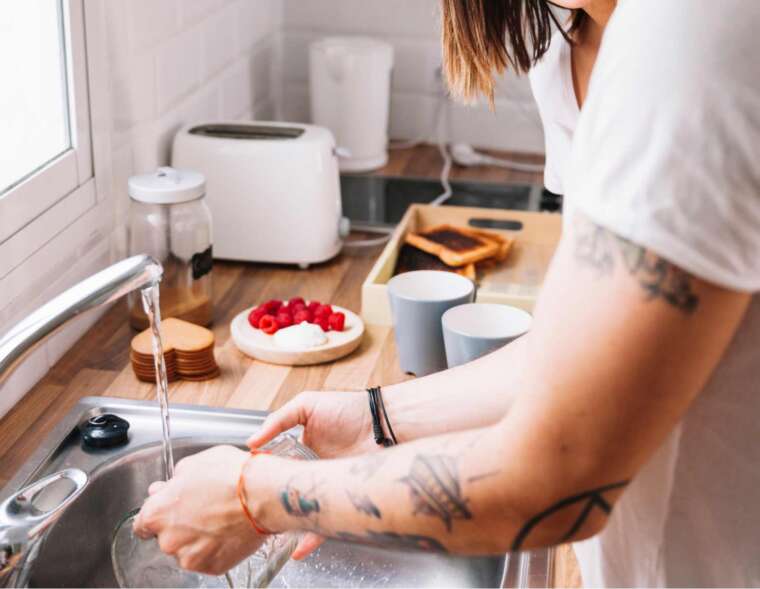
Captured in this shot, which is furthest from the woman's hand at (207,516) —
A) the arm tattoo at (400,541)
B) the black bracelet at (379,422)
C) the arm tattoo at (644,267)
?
the arm tattoo at (644,267)

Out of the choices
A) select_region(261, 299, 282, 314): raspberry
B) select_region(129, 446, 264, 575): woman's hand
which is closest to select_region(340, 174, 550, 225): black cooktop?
select_region(261, 299, 282, 314): raspberry

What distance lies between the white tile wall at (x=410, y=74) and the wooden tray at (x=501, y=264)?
0.47m

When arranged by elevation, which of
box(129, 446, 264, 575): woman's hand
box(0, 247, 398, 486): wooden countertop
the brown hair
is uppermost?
the brown hair

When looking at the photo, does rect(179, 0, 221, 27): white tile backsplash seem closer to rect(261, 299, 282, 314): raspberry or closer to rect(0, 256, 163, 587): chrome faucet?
rect(261, 299, 282, 314): raspberry

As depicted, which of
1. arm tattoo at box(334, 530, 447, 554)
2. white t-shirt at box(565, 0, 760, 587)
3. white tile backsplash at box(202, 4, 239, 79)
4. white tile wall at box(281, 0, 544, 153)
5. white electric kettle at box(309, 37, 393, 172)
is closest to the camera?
white t-shirt at box(565, 0, 760, 587)

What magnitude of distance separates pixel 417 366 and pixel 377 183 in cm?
81

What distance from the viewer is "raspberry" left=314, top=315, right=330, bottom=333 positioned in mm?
1484

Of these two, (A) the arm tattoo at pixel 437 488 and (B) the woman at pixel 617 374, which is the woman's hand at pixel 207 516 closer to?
(B) the woman at pixel 617 374

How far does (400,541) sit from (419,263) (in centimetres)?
100

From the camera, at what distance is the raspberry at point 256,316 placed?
1493 millimetres

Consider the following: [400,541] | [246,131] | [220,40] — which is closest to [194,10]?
[220,40]

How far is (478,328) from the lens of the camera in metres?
1.33

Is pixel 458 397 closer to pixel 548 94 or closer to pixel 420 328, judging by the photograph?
pixel 420 328

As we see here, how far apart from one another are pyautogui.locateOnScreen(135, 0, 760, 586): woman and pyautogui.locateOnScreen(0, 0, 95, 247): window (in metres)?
0.60
